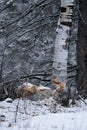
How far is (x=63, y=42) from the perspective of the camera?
25.3ft

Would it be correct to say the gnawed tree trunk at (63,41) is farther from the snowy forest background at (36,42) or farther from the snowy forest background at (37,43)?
the snowy forest background at (37,43)

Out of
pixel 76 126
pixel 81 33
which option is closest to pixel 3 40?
pixel 81 33

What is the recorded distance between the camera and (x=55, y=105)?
6691 mm

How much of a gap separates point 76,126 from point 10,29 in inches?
316

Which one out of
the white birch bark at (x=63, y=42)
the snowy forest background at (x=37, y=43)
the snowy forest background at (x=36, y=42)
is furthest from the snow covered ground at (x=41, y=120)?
the snowy forest background at (x=37, y=43)

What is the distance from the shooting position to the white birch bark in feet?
24.9

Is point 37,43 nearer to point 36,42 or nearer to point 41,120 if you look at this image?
point 36,42

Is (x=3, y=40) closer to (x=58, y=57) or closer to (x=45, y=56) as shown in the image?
(x=45, y=56)

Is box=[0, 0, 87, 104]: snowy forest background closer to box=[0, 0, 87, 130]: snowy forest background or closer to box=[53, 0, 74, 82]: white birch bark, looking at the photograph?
box=[0, 0, 87, 130]: snowy forest background

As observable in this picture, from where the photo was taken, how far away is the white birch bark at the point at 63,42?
7603 mm

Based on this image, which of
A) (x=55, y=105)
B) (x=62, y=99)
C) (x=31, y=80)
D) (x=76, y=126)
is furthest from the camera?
(x=31, y=80)

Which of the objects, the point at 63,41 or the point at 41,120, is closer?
the point at 41,120

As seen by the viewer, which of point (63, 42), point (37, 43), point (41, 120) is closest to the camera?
point (41, 120)

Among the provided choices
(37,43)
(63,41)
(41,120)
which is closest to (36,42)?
(37,43)
